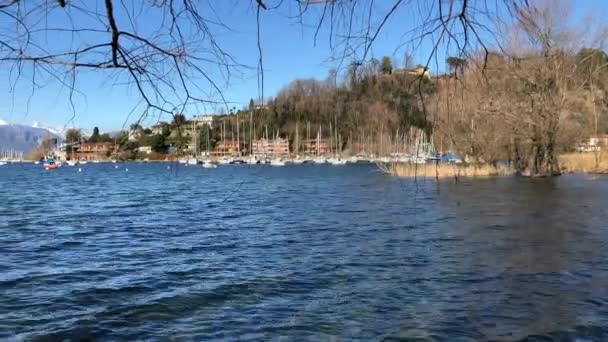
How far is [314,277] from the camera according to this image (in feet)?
35.3

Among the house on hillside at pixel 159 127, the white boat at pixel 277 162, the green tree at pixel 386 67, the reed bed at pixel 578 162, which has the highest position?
the green tree at pixel 386 67

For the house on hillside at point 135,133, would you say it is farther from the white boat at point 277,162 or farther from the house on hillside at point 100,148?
the white boat at point 277,162

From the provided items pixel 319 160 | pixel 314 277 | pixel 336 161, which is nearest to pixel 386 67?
pixel 314 277

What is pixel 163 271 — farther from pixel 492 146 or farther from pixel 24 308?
pixel 492 146

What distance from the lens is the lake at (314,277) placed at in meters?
7.67

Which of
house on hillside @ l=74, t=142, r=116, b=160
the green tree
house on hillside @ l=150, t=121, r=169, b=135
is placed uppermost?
the green tree

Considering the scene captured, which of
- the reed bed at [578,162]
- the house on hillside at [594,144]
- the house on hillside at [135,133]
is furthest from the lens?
the reed bed at [578,162]

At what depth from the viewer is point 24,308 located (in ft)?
29.2

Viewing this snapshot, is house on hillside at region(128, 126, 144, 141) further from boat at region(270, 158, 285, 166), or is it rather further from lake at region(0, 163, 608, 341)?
boat at region(270, 158, 285, 166)

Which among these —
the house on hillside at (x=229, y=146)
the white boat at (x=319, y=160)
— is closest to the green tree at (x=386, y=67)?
the house on hillside at (x=229, y=146)

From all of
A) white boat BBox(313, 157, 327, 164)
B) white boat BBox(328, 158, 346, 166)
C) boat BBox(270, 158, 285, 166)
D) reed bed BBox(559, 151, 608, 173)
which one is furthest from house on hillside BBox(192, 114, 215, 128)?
white boat BBox(313, 157, 327, 164)

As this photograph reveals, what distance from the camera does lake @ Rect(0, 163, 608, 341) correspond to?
25.2ft

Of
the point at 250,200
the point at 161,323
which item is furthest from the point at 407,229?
the point at 250,200

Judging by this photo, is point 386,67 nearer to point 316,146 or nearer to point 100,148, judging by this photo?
point 100,148
